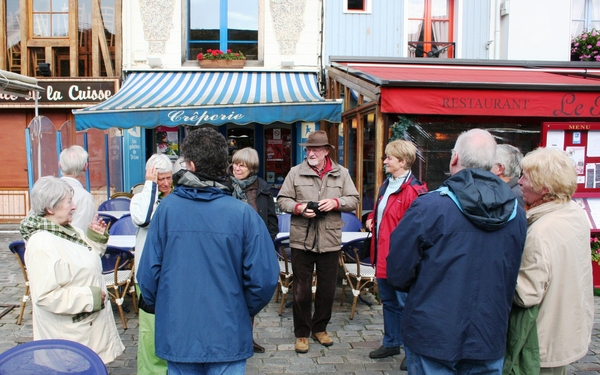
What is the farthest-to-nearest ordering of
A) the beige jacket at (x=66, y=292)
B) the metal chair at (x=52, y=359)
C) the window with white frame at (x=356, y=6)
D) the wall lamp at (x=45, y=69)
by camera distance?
1. the wall lamp at (x=45, y=69)
2. the window with white frame at (x=356, y=6)
3. the beige jacket at (x=66, y=292)
4. the metal chair at (x=52, y=359)

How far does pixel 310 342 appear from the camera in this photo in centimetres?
449

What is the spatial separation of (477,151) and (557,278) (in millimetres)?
728

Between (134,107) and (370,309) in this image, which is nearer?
(370,309)

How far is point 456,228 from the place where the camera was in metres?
2.27

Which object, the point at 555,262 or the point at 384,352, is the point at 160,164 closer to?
the point at 384,352

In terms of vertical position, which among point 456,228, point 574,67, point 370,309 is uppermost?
point 574,67

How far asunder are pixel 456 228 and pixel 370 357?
2.24 m

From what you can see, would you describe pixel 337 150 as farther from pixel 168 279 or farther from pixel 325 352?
pixel 168 279

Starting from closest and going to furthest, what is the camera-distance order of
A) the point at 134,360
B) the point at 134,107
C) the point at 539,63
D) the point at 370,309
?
the point at 134,360, the point at 370,309, the point at 134,107, the point at 539,63

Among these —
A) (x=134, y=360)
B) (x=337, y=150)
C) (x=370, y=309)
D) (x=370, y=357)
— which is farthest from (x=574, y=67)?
(x=134, y=360)

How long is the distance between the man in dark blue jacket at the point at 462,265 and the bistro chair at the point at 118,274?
10.6 feet

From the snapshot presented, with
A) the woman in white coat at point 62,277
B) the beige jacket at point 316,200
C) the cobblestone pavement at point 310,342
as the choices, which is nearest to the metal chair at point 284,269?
the cobblestone pavement at point 310,342

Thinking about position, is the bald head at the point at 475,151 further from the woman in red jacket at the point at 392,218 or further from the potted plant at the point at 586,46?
the potted plant at the point at 586,46

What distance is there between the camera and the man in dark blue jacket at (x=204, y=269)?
2273 millimetres
